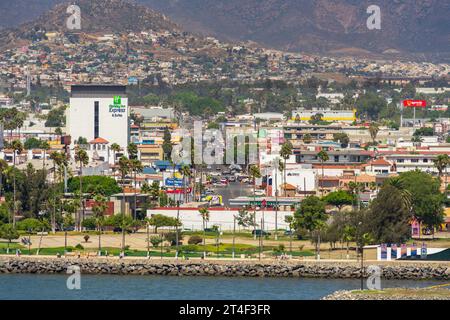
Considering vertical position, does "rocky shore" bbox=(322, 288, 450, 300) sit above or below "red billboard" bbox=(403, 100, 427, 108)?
below

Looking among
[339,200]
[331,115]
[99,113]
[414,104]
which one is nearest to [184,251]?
[339,200]

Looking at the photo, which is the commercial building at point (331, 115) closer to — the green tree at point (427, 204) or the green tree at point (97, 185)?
the green tree at point (97, 185)

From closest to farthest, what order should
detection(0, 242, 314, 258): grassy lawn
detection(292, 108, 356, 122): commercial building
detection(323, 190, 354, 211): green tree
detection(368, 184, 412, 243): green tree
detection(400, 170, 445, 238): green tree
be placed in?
detection(0, 242, 314, 258): grassy lawn < detection(368, 184, 412, 243): green tree < detection(400, 170, 445, 238): green tree < detection(323, 190, 354, 211): green tree < detection(292, 108, 356, 122): commercial building

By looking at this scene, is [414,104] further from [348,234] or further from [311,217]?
[348,234]

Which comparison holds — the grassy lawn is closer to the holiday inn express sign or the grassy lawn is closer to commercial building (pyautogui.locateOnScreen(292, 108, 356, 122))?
the holiday inn express sign

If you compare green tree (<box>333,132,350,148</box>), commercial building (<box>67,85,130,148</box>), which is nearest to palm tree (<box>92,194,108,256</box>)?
commercial building (<box>67,85,130,148</box>)

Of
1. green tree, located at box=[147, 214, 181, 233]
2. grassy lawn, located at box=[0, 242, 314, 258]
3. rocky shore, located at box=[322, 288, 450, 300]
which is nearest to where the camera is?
rocky shore, located at box=[322, 288, 450, 300]
